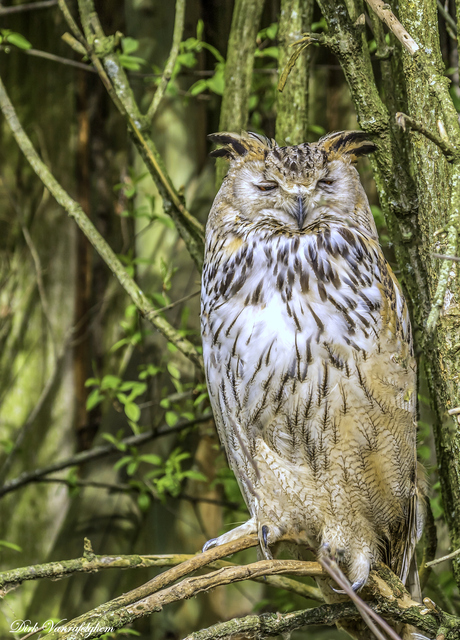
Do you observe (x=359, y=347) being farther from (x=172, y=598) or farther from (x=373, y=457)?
(x=172, y=598)

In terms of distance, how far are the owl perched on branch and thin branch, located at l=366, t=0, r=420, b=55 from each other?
325 millimetres

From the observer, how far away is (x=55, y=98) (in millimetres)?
3035

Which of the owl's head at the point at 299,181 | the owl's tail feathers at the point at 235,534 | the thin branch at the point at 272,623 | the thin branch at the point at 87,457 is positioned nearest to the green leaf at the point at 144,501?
the thin branch at the point at 87,457

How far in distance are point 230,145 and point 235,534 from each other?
0.93 metres

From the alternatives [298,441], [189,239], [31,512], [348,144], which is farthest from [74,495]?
[348,144]

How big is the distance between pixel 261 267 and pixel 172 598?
0.68 metres

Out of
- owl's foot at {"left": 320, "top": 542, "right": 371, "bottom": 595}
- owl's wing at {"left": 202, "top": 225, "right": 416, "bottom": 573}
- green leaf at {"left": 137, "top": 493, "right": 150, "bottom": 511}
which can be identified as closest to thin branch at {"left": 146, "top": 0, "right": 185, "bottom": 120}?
owl's wing at {"left": 202, "top": 225, "right": 416, "bottom": 573}

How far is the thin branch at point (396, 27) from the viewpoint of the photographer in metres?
1.05

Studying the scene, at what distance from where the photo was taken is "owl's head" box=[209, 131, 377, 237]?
135 cm

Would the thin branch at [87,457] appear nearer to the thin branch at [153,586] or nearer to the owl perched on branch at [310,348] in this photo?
the owl perched on branch at [310,348]

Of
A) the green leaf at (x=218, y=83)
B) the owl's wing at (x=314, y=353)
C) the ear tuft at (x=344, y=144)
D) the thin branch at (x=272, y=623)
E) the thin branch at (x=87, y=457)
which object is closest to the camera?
the thin branch at (x=272, y=623)

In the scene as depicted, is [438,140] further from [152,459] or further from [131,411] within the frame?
[152,459]

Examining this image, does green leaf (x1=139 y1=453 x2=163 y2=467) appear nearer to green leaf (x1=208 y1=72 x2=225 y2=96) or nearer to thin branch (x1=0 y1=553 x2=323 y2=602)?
thin branch (x1=0 y1=553 x2=323 y2=602)

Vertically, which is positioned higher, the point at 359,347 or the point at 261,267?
the point at 261,267
